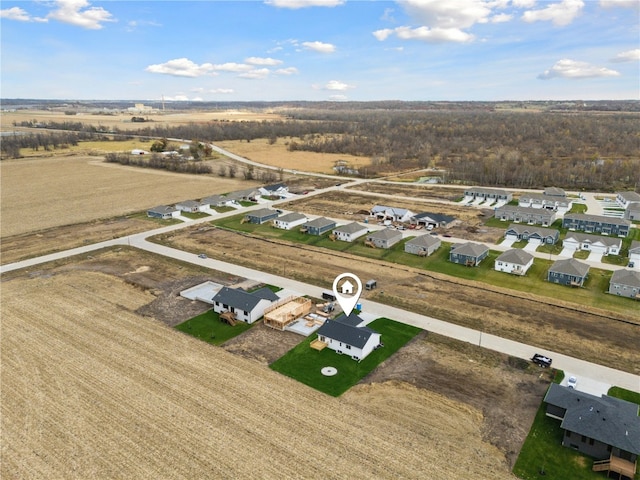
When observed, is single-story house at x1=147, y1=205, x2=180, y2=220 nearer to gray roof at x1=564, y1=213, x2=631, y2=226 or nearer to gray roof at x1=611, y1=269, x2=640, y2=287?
gray roof at x1=611, y1=269, x2=640, y2=287

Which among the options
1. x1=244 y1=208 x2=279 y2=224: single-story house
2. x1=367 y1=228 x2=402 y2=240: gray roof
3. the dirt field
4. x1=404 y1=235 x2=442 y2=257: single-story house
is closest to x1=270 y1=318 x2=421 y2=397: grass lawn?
the dirt field

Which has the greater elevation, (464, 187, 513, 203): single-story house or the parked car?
(464, 187, 513, 203): single-story house

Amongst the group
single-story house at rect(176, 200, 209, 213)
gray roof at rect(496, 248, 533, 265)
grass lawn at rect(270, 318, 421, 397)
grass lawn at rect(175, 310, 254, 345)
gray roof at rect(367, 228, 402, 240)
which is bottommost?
grass lawn at rect(270, 318, 421, 397)

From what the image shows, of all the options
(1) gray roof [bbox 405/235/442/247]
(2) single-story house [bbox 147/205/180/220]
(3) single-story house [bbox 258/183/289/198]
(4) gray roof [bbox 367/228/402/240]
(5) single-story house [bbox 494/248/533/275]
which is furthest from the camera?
(3) single-story house [bbox 258/183/289/198]

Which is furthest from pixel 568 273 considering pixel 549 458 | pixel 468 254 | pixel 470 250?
pixel 549 458

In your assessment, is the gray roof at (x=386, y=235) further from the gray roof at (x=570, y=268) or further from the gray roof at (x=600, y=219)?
the gray roof at (x=600, y=219)

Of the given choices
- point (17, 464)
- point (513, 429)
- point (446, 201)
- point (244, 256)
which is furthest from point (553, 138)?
point (17, 464)
